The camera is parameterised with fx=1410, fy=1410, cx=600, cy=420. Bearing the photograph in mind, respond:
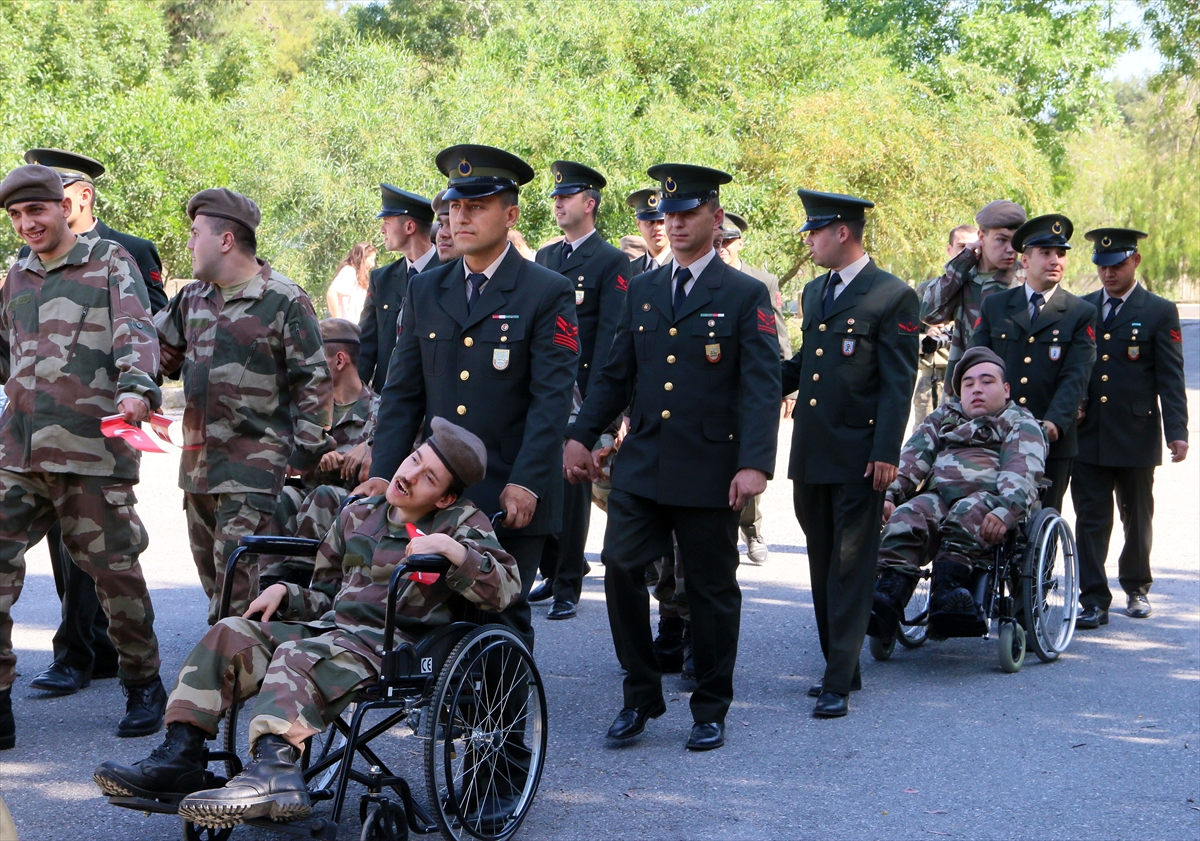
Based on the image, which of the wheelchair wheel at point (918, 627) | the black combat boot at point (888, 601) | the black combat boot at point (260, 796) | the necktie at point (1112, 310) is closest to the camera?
the black combat boot at point (260, 796)

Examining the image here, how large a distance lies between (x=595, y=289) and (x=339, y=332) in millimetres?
1524

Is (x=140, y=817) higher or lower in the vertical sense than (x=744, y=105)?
lower

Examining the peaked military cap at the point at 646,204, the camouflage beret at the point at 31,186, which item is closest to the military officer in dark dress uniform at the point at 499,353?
the camouflage beret at the point at 31,186

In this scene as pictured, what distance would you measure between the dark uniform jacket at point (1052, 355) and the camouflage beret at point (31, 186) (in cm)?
512

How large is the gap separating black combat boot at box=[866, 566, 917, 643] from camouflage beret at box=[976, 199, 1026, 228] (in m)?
2.74

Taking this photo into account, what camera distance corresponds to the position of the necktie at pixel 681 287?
574 cm

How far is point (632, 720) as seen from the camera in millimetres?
5598

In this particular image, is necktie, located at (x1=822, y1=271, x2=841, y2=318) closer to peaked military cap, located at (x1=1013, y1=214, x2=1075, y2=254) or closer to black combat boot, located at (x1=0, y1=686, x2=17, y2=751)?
peaked military cap, located at (x1=1013, y1=214, x2=1075, y2=254)

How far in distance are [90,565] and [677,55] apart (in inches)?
821

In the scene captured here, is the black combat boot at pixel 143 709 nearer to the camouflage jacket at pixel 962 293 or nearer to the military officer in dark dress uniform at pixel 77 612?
the military officer in dark dress uniform at pixel 77 612

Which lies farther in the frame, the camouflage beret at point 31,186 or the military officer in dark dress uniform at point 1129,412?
the military officer in dark dress uniform at point 1129,412

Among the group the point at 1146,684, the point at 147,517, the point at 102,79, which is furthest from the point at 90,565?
the point at 102,79

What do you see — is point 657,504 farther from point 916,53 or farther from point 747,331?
point 916,53

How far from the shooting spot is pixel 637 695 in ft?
18.5
